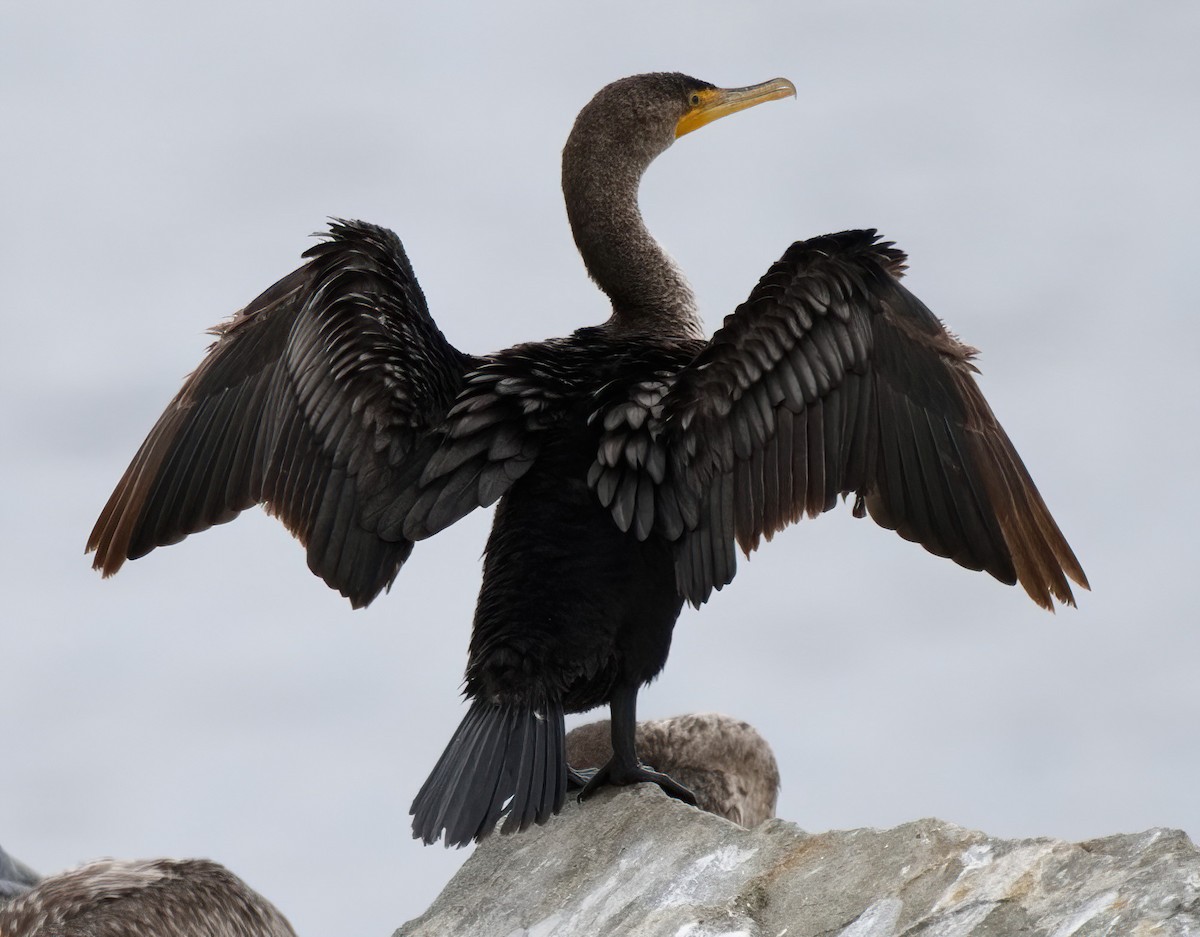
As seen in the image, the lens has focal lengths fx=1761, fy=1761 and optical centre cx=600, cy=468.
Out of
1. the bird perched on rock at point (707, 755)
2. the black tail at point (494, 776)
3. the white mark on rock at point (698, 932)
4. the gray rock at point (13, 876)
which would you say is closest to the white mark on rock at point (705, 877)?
the white mark on rock at point (698, 932)

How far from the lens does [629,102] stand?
593cm

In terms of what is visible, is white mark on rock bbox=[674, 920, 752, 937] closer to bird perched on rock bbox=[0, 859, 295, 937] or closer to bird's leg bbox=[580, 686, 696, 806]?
bird's leg bbox=[580, 686, 696, 806]

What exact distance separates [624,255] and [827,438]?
130 cm

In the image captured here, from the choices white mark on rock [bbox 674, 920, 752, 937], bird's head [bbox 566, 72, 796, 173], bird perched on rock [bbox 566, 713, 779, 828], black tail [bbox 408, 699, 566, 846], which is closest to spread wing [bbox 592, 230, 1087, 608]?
black tail [bbox 408, 699, 566, 846]

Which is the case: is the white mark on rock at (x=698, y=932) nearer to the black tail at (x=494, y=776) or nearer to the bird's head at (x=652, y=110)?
the black tail at (x=494, y=776)

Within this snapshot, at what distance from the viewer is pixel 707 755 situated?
6535 millimetres

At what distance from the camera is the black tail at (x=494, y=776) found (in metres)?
4.12

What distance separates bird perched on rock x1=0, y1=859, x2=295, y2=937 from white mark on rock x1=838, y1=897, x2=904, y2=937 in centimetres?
206

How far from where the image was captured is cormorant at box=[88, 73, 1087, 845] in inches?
177

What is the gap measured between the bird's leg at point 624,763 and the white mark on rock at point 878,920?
1.12 metres

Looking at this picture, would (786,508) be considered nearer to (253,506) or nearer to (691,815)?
(691,815)

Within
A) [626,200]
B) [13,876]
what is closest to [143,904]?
[626,200]

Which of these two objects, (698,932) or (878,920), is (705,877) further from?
(878,920)

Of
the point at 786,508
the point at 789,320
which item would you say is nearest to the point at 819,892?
the point at 786,508
